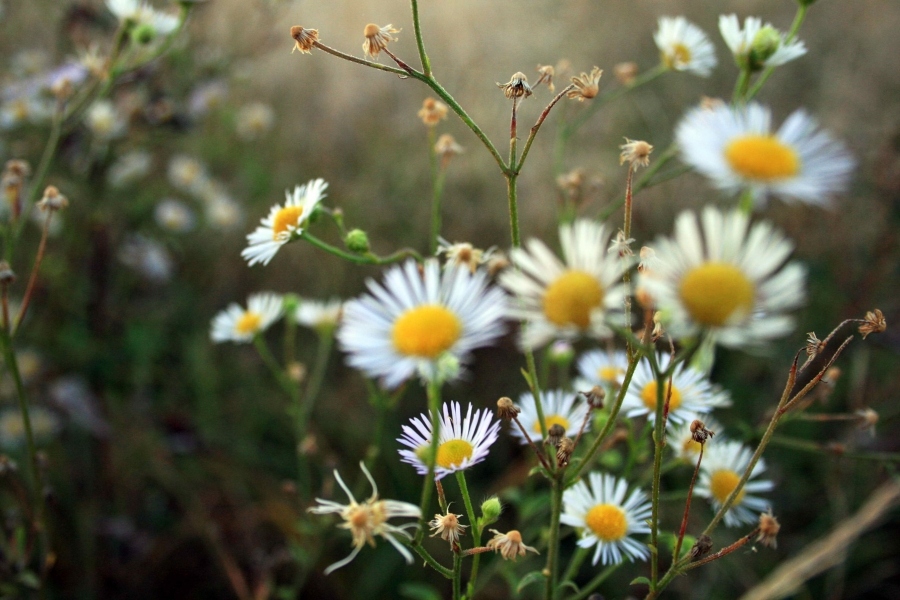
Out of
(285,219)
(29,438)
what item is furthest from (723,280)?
(29,438)

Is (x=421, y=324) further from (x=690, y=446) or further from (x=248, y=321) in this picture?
(x=248, y=321)

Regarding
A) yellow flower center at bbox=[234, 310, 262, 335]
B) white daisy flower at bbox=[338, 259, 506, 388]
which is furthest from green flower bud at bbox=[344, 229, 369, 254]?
yellow flower center at bbox=[234, 310, 262, 335]

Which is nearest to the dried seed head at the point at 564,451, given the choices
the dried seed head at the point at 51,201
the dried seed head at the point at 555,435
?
the dried seed head at the point at 555,435

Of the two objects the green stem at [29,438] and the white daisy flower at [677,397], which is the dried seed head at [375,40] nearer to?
the white daisy flower at [677,397]

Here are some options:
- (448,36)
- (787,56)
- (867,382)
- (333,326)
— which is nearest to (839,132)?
(867,382)

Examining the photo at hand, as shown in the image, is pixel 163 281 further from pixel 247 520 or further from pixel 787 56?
pixel 787 56

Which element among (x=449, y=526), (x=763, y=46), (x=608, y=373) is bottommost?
(x=449, y=526)
